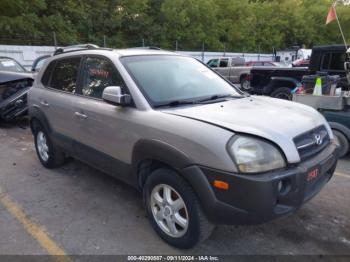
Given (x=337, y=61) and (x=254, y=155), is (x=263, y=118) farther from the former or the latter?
(x=337, y=61)

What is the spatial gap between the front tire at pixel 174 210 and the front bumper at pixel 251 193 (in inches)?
4.8

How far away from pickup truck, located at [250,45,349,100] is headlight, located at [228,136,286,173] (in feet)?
19.0

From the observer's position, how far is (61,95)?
428 cm

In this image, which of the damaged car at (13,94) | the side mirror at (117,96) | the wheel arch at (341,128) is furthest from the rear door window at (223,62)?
the side mirror at (117,96)

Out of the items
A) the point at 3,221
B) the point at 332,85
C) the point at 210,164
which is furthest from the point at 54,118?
the point at 332,85

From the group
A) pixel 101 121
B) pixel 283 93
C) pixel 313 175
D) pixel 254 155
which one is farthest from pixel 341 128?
pixel 283 93

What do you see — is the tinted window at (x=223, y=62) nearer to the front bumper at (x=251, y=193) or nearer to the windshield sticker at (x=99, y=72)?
the windshield sticker at (x=99, y=72)

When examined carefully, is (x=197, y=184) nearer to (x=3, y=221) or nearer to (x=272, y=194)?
(x=272, y=194)

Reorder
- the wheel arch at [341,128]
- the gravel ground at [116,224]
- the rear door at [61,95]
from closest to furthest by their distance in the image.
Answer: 1. the gravel ground at [116,224]
2. the rear door at [61,95]
3. the wheel arch at [341,128]

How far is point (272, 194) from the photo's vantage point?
7.89 ft

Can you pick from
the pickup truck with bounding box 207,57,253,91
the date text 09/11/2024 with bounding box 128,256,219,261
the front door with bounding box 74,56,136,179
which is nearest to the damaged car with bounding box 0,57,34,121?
the front door with bounding box 74,56,136,179

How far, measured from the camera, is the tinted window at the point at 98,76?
11.4ft

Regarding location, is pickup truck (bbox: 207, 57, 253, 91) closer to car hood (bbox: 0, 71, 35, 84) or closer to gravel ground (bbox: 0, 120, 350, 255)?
car hood (bbox: 0, 71, 35, 84)

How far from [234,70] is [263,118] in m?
13.7
